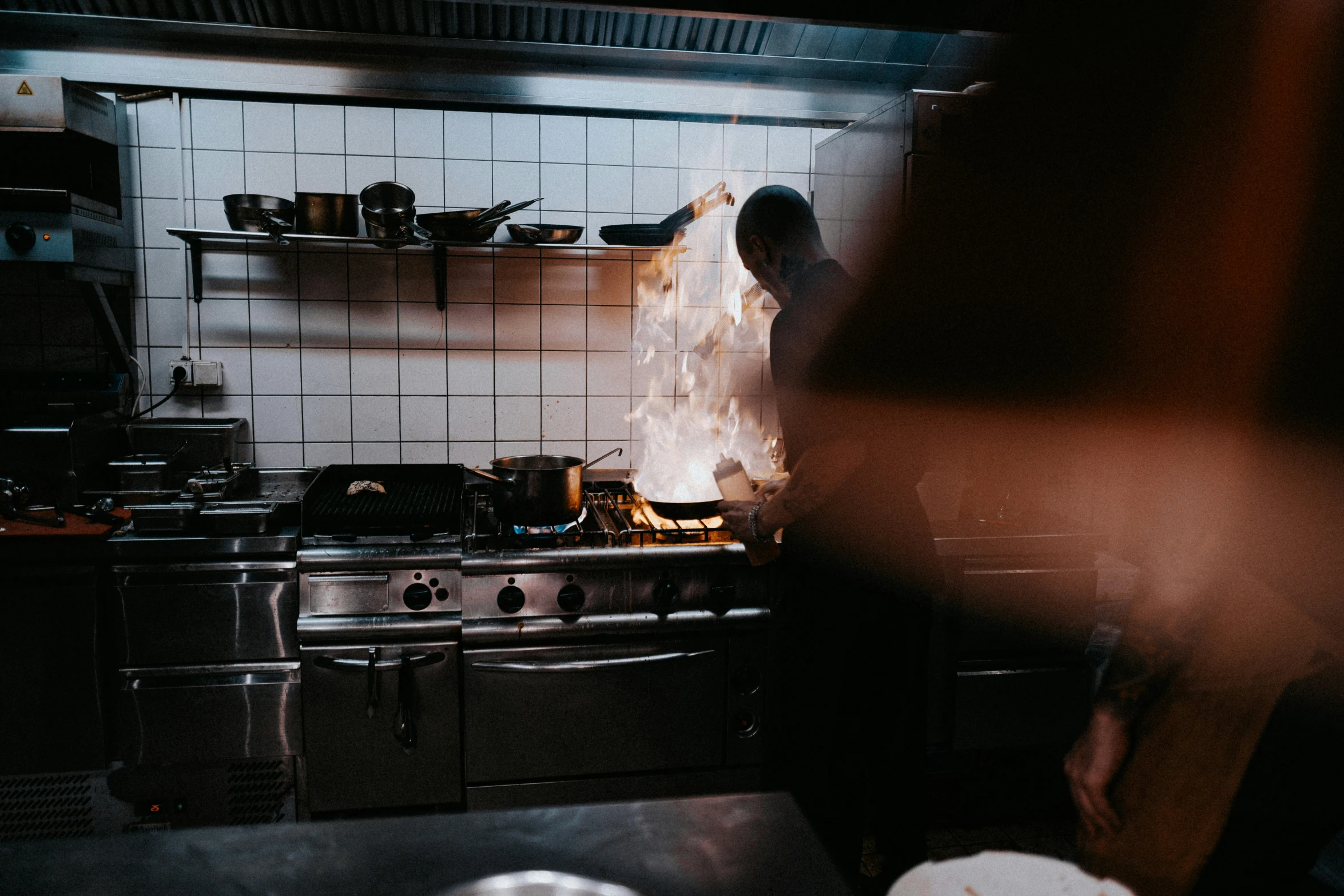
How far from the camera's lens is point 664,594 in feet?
6.93

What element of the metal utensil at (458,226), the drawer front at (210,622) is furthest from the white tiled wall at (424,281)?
the drawer front at (210,622)

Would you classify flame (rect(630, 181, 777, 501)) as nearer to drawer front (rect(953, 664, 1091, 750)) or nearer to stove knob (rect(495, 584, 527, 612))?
stove knob (rect(495, 584, 527, 612))

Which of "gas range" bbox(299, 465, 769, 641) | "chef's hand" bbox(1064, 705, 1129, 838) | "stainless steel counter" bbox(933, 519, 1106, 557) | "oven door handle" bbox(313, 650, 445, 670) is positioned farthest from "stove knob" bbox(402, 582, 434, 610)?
"chef's hand" bbox(1064, 705, 1129, 838)

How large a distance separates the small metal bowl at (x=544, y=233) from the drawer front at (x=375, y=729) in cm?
121

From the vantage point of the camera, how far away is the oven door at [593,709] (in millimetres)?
2068

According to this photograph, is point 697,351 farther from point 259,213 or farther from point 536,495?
point 259,213

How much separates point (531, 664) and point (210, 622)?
808 mm

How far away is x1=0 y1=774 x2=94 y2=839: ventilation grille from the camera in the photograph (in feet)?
6.62

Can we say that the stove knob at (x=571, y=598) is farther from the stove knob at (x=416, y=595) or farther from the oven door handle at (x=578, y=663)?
the stove knob at (x=416, y=595)

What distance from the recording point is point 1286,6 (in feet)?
2.43

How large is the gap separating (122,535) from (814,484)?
5.60 feet

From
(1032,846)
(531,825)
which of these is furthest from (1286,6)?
(1032,846)

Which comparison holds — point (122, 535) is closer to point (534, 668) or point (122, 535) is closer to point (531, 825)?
point (534, 668)

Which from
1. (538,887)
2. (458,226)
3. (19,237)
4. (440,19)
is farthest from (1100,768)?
(19,237)
